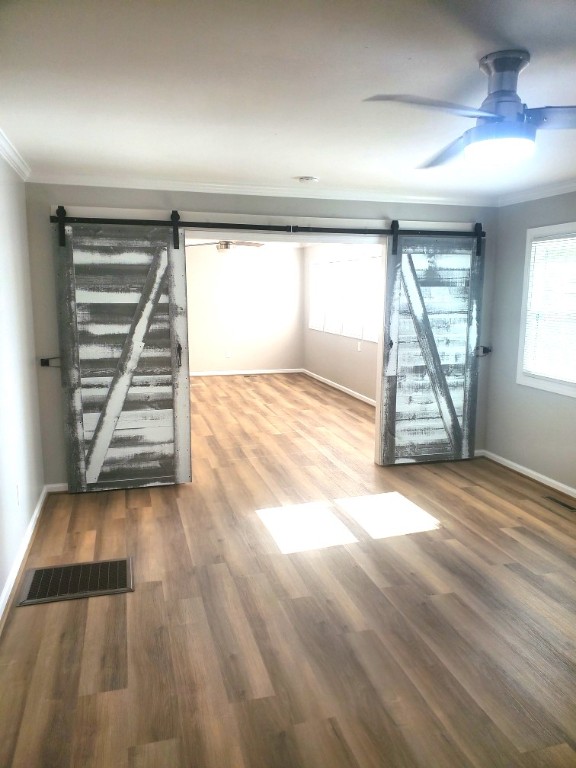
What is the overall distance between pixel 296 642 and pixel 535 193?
381 centimetres

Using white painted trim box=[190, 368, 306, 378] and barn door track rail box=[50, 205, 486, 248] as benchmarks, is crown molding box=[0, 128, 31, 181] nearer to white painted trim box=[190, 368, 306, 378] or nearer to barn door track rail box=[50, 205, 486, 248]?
barn door track rail box=[50, 205, 486, 248]

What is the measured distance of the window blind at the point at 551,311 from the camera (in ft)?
13.7

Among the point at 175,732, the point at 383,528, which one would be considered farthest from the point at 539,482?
the point at 175,732

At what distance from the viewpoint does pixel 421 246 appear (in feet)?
15.5

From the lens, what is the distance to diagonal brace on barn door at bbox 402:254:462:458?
4.74 m

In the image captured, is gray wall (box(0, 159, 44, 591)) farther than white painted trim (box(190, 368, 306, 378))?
No

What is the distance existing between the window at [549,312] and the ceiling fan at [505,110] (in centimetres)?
249

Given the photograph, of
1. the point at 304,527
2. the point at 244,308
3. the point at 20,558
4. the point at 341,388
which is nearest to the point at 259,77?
the point at 304,527

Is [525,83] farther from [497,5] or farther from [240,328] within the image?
[240,328]

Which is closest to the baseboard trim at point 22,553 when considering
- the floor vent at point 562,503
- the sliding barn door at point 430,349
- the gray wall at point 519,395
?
the sliding barn door at point 430,349

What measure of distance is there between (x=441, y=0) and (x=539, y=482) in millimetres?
3898

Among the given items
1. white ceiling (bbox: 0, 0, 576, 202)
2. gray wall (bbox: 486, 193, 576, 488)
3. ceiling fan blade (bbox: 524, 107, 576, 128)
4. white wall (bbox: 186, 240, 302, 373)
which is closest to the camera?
white ceiling (bbox: 0, 0, 576, 202)

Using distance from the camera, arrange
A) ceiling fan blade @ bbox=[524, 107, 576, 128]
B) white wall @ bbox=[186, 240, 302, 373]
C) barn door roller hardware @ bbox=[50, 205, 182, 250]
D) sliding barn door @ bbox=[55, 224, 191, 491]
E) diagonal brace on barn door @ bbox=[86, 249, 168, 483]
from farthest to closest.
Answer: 1. white wall @ bbox=[186, 240, 302, 373]
2. diagonal brace on barn door @ bbox=[86, 249, 168, 483]
3. sliding barn door @ bbox=[55, 224, 191, 491]
4. barn door roller hardware @ bbox=[50, 205, 182, 250]
5. ceiling fan blade @ bbox=[524, 107, 576, 128]

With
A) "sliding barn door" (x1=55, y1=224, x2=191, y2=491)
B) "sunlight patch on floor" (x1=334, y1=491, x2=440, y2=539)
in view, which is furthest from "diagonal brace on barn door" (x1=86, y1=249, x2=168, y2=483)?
"sunlight patch on floor" (x1=334, y1=491, x2=440, y2=539)
